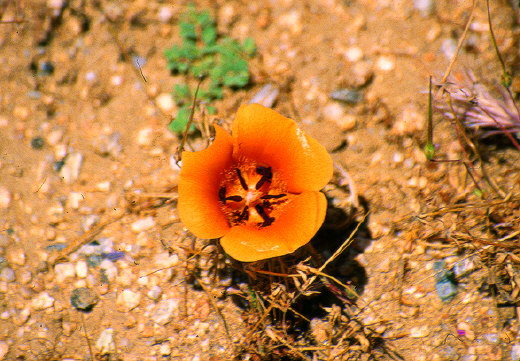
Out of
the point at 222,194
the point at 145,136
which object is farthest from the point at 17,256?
the point at 222,194

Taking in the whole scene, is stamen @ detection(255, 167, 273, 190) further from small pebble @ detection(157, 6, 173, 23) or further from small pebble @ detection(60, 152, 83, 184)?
small pebble @ detection(157, 6, 173, 23)

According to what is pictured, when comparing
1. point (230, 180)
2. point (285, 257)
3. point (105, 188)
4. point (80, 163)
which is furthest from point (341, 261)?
point (80, 163)

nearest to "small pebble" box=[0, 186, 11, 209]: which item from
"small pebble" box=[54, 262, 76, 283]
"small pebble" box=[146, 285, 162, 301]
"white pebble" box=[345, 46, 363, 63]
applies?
"small pebble" box=[54, 262, 76, 283]

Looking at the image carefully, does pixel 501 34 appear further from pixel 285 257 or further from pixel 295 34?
pixel 285 257

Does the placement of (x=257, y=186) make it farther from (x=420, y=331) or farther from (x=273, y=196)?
(x=420, y=331)

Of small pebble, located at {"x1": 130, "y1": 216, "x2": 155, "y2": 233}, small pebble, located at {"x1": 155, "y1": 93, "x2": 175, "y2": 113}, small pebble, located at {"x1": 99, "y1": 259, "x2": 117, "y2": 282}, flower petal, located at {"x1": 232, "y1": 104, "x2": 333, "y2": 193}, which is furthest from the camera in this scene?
small pebble, located at {"x1": 155, "y1": 93, "x2": 175, "y2": 113}

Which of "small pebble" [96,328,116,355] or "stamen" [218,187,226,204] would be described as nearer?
"stamen" [218,187,226,204]
